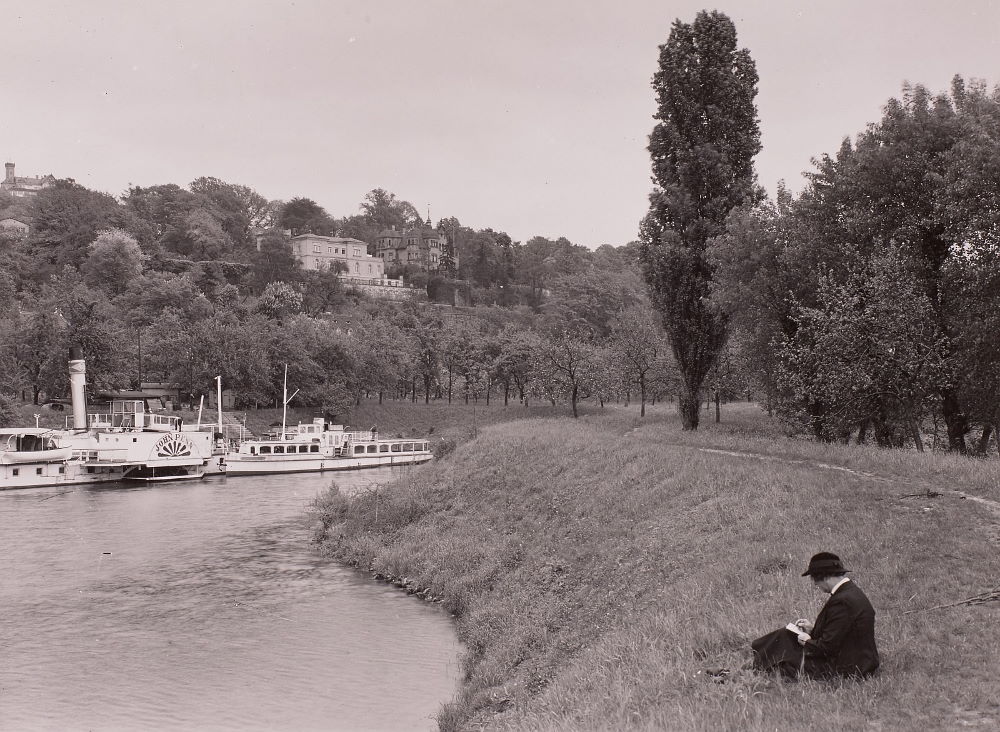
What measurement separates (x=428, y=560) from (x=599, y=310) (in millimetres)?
96574

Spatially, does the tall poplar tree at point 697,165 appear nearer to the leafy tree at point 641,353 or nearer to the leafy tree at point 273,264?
the leafy tree at point 641,353

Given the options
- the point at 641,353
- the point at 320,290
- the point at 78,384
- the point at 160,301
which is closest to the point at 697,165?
the point at 641,353

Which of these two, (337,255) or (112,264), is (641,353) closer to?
(112,264)

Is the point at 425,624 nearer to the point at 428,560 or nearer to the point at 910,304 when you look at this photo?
the point at 428,560

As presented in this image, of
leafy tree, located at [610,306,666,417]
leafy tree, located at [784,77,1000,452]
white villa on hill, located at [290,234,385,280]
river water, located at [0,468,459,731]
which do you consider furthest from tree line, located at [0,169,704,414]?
river water, located at [0,468,459,731]

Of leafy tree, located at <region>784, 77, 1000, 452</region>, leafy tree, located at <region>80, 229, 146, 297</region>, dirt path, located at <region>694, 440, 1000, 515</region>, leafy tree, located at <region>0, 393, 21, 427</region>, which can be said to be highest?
leafy tree, located at <region>80, 229, 146, 297</region>

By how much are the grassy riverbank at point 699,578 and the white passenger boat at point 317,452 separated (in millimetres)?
31600

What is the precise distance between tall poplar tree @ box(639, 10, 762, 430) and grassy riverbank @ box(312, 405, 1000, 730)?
7.59m

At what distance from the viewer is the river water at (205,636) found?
16.8 m

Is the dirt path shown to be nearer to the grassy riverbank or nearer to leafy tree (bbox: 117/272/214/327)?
the grassy riverbank

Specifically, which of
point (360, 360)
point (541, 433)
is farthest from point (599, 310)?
point (541, 433)

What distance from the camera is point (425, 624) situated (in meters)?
22.9

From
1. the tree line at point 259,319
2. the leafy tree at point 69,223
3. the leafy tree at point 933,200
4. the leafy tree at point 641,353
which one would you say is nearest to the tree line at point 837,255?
the leafy tree at point 933,200

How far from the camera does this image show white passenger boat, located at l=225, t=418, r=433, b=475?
62188 mm
